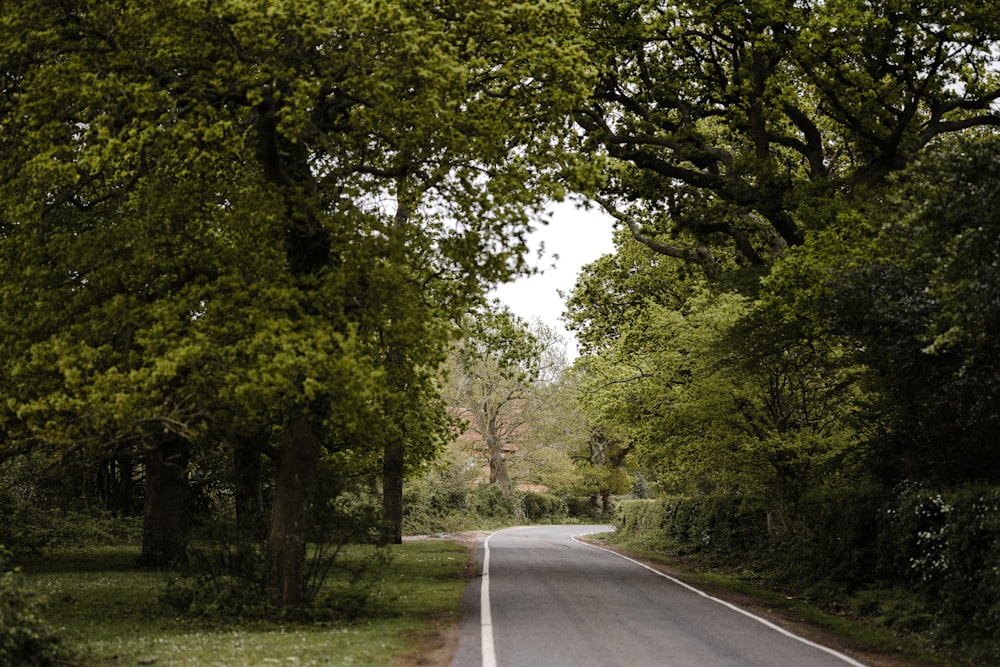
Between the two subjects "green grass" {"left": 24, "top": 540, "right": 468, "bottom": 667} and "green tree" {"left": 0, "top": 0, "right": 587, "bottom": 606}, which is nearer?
"green grass" {"left": 24, "top": 540, "right": 468, "bottom": 667}

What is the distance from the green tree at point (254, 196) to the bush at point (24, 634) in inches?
90.1

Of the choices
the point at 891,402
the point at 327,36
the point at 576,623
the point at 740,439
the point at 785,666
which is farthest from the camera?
the point at 740,439

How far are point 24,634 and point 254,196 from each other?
22.9ft

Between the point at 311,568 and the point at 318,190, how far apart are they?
246 inches

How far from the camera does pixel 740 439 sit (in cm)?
2541

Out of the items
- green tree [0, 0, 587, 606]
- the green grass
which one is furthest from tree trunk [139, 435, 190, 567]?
green tree [0, 0, 587, 606]

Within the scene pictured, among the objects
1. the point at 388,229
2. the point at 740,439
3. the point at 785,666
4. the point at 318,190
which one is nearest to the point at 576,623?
the point at 785,666

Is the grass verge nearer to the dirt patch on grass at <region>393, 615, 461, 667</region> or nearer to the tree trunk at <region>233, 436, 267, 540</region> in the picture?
the dirt patch on grass at <region>393, 615, 461, 667</region>

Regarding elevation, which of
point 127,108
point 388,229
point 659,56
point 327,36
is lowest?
point 388,229

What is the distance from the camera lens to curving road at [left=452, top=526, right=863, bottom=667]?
37.8 feet

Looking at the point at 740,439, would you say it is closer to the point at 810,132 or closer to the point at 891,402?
the point at 891,402

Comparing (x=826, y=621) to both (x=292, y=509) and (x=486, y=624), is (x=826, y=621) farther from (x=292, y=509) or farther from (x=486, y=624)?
(x=292, y=509)

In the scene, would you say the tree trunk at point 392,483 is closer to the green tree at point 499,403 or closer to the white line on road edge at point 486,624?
the white line on road edge at point 486,624

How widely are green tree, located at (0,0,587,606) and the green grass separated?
1693 millimetres
